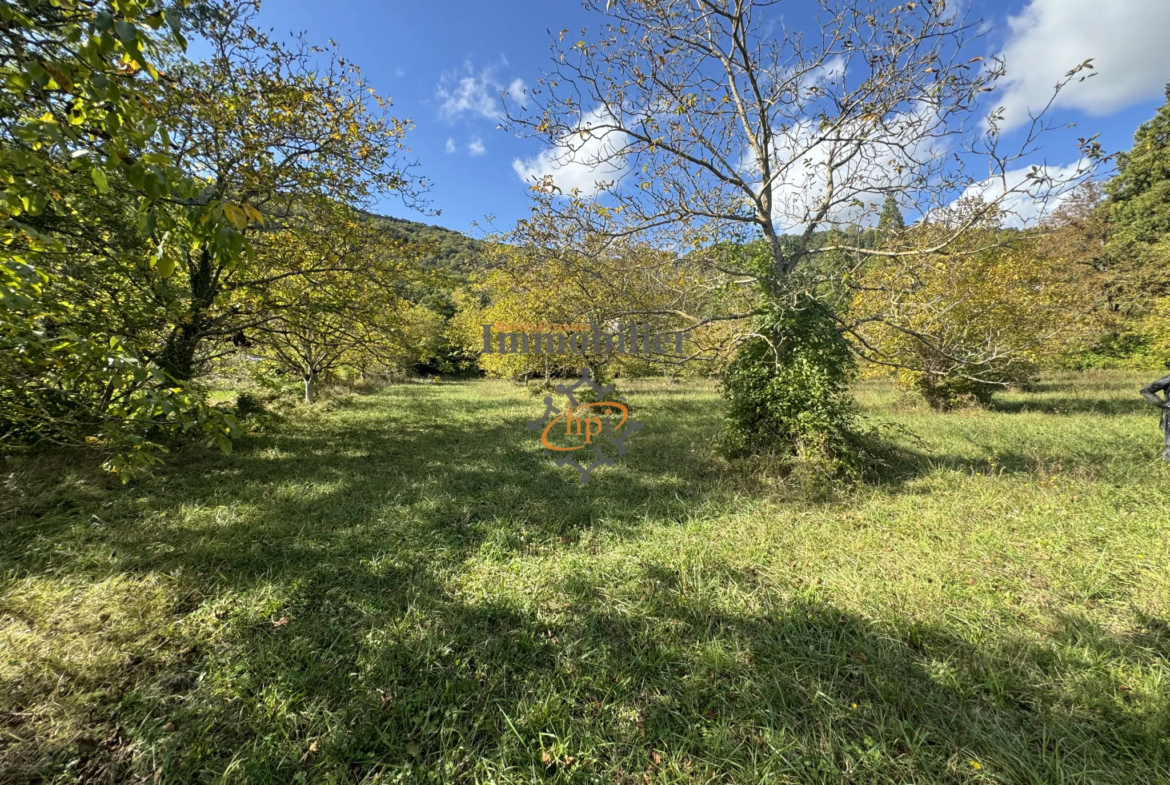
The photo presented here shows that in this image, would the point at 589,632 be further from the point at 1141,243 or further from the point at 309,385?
the point at 1141,243

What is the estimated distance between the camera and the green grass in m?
1.84

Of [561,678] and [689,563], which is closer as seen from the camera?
[561,678]

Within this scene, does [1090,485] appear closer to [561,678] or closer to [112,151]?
[561,678]

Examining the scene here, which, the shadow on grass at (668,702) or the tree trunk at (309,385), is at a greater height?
the tree trunk at (309,385)

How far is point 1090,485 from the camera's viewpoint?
4.42 metres

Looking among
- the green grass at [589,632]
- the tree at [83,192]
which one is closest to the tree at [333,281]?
the tree at [83,192]

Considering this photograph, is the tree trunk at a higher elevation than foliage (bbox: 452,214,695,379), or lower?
lower

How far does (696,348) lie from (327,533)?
5048 millimetres

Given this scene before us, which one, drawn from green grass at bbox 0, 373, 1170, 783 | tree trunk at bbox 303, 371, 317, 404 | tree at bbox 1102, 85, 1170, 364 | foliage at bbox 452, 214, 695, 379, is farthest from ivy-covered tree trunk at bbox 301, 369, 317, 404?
tree at bbox 1102, 85, 1170, 364

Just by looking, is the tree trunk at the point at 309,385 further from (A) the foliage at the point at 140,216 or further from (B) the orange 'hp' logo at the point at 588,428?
(B) the orange 'hp' logo at the point at 588,428

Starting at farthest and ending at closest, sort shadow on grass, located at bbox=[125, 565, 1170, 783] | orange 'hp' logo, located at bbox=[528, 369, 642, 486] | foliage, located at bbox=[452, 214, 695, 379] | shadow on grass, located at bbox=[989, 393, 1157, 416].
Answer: shadow on grass, located at bbox=[989, 393, 1157, 416] < orange 'hp' logo, located at bbox=[528, 369, 642, 486] < foliage, located at bbox=[452, 214, 695, 379] < shadow on grass, located at bbox=[125, 565, 1170, 783]

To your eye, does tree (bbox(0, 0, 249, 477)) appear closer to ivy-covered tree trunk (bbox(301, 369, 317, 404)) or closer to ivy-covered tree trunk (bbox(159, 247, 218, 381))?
ivy-covered tree trunk (bbox(159, 247, 218, 381))

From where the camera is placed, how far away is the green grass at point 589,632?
72.6 inches

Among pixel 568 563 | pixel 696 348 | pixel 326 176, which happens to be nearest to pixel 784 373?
pixel 696 348
